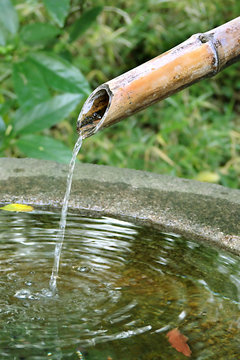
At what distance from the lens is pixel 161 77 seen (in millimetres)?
1051

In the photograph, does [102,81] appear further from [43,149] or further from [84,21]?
[43,149]

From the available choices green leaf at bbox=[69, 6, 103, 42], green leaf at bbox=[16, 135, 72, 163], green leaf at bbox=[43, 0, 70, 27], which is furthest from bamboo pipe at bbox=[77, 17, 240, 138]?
green leaf at bbox=[69, 6, 103, 42]

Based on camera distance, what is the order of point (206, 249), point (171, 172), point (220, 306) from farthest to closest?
1. point (171, 172)
2. point (206, 249)
3. point (220, 306)

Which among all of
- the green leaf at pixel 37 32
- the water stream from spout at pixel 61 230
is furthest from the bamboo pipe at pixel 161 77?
the green leaf at pixel 37 32

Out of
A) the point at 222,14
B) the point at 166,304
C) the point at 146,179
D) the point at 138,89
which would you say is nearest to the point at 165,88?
the point at 138,89

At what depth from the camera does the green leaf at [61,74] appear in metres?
1.99

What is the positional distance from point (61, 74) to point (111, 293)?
925 millimetres

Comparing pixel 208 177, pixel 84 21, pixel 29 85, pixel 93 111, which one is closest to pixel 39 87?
pixel 29 85

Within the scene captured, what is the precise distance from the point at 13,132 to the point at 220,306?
97 cm

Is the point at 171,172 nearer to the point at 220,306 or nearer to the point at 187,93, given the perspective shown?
the point at 187,93

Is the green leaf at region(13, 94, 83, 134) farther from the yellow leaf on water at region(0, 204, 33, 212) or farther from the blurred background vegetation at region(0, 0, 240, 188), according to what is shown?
the yellow leaf on water at region(0, 204, 33, 212)

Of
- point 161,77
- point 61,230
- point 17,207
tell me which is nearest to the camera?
point 161,77

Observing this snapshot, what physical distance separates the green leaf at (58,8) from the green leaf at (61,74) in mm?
156

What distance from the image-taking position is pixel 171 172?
3176 millimetres
